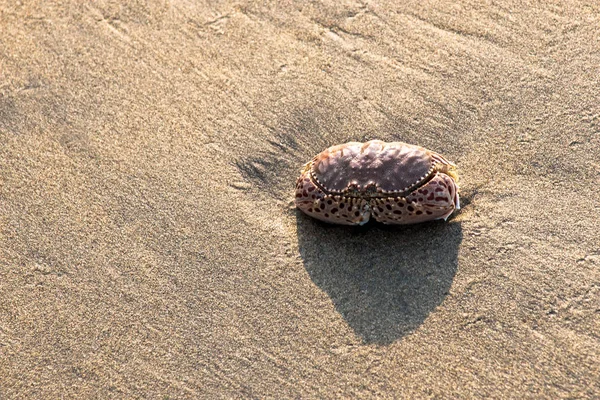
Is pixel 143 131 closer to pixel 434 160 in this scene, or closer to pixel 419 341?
pixel 434 160

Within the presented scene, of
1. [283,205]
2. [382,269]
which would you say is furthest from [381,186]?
[283,205]

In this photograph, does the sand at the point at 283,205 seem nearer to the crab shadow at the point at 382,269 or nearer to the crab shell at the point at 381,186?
the crab shadow at the point at 382,269

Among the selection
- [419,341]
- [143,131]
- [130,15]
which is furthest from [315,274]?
[130,15]

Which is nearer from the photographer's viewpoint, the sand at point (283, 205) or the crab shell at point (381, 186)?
the sand at point (283, 205)

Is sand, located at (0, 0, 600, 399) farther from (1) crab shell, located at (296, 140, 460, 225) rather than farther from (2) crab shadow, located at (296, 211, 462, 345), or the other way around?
(1) crab shell, located at (296, 140, 460, 225)

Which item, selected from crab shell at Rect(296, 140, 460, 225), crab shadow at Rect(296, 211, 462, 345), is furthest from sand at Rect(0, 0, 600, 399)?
crab shell at Rect(296, 140, 460, 225)

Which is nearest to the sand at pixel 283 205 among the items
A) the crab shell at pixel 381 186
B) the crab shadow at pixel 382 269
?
the crab shadow at pixel 382 269

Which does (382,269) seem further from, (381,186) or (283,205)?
(283,205)
